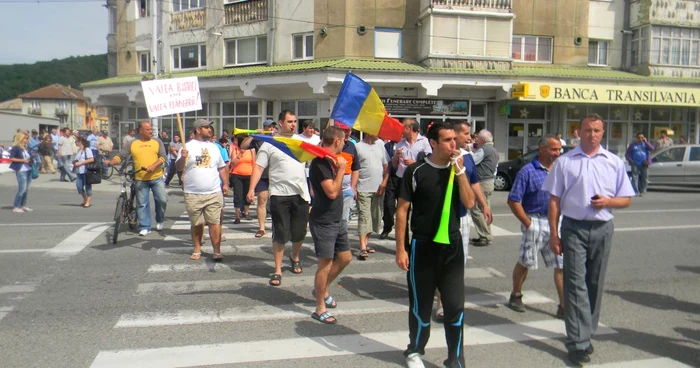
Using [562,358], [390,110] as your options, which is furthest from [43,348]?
[390,110]

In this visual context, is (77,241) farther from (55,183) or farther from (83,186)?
(55,183)

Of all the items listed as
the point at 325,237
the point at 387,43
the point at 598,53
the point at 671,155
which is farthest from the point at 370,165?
the point at 598,53

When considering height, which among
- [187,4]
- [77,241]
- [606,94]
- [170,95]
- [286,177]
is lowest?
[77,241]

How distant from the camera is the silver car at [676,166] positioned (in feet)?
59.8

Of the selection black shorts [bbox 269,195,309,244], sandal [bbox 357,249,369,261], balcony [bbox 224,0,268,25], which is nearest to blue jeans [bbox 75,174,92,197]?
sandal [bbox 357,249,369,261]

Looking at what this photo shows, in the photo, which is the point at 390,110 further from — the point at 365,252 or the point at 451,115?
the point at 365,252

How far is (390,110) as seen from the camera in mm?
23203

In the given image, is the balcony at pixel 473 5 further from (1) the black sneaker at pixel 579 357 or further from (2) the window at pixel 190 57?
(1) the black sneaker at pixel 579 357

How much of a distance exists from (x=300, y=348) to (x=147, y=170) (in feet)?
18.1

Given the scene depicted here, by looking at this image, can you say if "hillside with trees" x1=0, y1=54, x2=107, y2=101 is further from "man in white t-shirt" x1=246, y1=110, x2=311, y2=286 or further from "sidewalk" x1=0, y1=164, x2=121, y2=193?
"man in white t-shirt" x1=246, y1=110, x2=311, y2=286

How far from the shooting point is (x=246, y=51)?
26.3 m

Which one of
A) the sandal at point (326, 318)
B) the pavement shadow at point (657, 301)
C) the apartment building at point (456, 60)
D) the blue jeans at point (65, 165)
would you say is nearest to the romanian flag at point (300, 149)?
the sandal at point (326, 318)

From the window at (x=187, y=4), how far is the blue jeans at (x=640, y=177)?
1978cm

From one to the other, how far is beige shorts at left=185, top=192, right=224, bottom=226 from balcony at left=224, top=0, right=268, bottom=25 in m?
19.1
